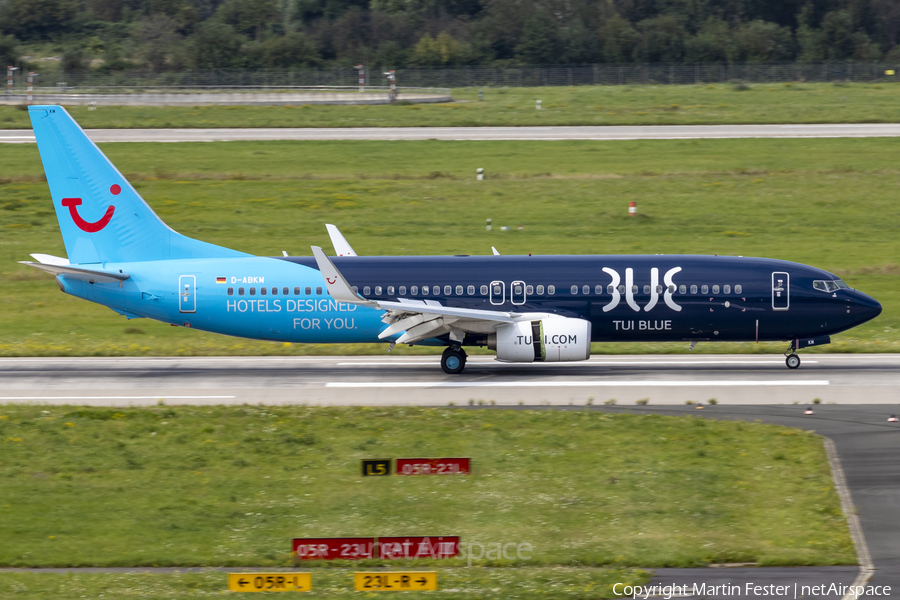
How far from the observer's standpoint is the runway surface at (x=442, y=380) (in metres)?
32.0

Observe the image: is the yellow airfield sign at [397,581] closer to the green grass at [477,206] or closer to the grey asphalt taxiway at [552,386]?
the grey asphalt taxiway at [552,386]

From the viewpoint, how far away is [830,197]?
209 ft

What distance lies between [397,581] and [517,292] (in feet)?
66.0

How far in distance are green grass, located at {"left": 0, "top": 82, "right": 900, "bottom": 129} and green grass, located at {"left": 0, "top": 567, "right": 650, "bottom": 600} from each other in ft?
→ 227

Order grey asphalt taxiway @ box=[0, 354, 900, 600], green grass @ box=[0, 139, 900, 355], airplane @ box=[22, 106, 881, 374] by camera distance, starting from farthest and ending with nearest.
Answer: green grass @ box=[0, 139, 900, 355], airplane @ box=[22, 106, 881, 374], grey asphalt taxiway @ box=[0, 354, 900, 600]

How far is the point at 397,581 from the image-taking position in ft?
54.7

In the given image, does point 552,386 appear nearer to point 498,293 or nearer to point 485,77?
point 498,293

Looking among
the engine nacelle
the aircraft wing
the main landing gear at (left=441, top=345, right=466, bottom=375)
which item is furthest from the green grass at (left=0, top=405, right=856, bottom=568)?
the main landing gear at (left=441, top=345, right=466, bottom=375)

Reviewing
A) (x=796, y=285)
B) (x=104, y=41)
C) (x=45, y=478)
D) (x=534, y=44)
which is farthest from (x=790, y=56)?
(x=45, y=478)

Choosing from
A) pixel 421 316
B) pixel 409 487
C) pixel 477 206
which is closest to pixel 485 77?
pixel 477 206

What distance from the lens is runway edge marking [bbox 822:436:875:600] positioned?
1789cm

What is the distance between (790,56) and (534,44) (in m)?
31.0

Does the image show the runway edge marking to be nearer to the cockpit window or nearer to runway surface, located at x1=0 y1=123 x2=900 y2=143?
the cockpit window

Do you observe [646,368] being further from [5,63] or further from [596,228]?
[5,63]
